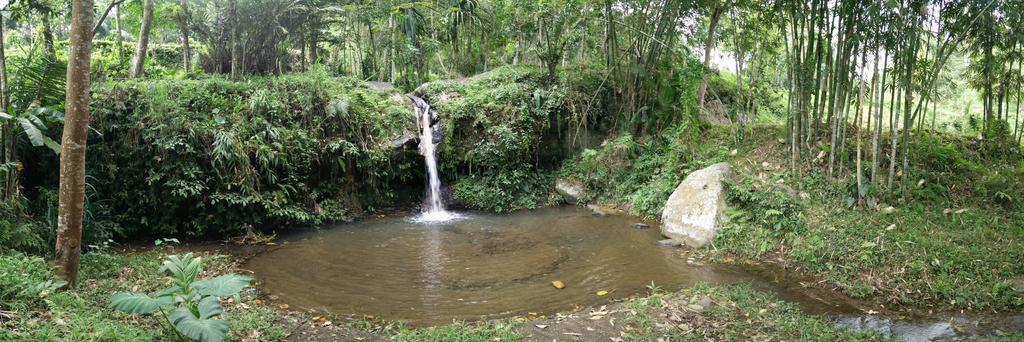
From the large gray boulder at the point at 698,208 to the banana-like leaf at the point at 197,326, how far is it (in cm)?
614

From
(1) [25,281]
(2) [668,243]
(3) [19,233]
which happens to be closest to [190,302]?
(1) [25,281]

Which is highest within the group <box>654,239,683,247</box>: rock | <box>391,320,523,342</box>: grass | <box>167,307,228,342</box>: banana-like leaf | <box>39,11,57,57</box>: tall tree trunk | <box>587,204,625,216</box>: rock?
<box>39,11,57,57</box>: tall tree trunk

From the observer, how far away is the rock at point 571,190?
1130 centimetres

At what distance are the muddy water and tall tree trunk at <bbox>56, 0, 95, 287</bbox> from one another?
5.91 feet

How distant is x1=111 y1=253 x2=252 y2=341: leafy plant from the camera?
318 centimetres

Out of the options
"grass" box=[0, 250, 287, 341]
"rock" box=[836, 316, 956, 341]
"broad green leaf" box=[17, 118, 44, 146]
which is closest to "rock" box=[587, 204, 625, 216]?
"rock" box=[836, 316, 956, 341]

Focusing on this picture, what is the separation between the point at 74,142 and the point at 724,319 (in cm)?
553

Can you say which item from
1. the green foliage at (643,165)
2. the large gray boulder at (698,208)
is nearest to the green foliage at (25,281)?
the large gray boulder at (698,208)

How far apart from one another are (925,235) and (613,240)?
3796 millimetres

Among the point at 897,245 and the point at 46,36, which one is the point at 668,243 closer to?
→ the point at 897,245

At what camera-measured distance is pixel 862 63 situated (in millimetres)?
7312

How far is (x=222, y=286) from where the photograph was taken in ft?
11.3

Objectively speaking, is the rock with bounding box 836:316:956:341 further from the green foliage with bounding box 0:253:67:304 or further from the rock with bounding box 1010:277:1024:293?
the green foliage with bounding box 0:253:67:304

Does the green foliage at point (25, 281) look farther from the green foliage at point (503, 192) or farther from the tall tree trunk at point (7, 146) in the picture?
the green foliage at point (503, 192)
